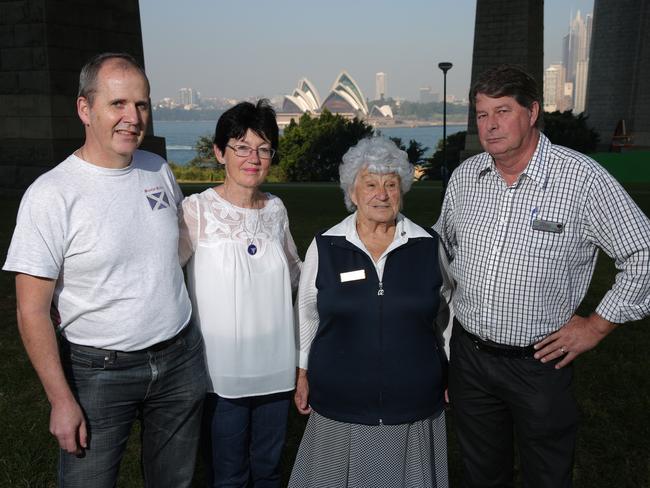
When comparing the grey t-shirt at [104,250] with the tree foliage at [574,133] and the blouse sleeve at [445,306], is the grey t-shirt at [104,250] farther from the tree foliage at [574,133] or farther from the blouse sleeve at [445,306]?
the tree foliage at [574,133]

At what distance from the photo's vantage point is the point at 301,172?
51.0m

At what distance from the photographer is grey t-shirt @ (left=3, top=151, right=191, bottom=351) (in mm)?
2125

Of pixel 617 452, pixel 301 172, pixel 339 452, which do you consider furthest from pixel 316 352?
pixel 301 172

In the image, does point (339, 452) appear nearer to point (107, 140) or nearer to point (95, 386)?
point (95, 386)

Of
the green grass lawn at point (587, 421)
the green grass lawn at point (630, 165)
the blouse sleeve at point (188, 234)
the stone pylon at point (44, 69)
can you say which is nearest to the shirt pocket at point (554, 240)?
the blouse sleeve at point (188, 234)

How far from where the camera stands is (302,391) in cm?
314

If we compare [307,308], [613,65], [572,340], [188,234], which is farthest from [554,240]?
[613,65]

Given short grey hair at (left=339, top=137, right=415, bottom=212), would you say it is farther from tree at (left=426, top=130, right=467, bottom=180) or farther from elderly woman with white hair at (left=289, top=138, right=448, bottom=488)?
tree at (left=426, top=130, right=467, bottom=180)

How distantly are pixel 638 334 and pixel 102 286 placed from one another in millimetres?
4991

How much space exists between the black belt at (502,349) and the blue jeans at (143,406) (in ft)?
3.89

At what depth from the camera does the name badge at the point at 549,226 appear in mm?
2604

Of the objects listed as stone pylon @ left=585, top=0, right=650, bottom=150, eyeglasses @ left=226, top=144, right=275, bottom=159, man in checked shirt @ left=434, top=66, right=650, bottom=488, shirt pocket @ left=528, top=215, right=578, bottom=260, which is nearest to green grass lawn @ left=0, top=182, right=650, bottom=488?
man in checked shirt @ left=434, top=66, right=650, bottom=488

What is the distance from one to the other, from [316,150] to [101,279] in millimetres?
49520

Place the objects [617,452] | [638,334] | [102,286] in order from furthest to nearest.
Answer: [638,334], [617,452], [102,286]
